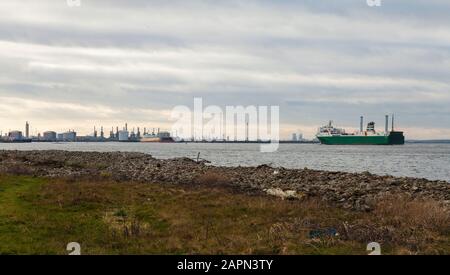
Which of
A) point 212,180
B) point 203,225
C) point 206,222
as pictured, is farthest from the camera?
point 212,180

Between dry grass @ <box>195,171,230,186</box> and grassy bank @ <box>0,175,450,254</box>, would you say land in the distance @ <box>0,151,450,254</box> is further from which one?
dry grass @ <box>195,171,230,186</box>

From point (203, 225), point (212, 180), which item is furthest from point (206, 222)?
point (212, 180)

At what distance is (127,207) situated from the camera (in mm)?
20891

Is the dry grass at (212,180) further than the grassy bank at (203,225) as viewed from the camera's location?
Yes

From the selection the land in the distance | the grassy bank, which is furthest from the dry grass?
the grassy bank

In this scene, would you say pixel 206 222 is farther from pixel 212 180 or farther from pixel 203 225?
pixel 212 180

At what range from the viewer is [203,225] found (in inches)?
672

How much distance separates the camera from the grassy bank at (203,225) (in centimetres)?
1350

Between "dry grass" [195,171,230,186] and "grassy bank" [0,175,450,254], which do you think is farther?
"dry grass" [195,171,230,186]

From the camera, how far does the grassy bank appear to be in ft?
44.3

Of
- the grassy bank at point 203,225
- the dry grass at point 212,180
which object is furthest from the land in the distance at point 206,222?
the dry grass at point 212,180

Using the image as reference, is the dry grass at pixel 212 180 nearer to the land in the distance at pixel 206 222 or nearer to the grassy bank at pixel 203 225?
the land in the distance at pixel 206 222
